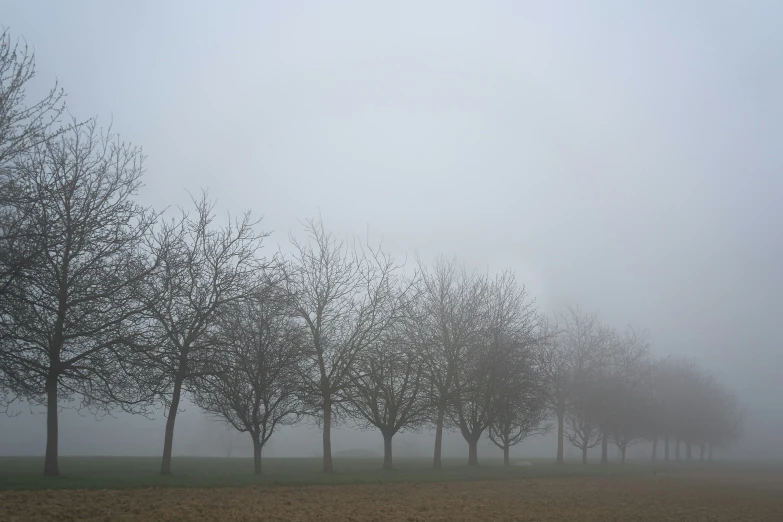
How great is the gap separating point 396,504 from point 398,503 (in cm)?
34

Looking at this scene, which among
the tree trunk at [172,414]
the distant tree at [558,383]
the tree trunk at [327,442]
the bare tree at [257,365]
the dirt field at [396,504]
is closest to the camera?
the dirt field at [396,504]

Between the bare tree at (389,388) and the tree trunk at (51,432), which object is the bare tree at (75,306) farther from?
the bare tree at (389,388)

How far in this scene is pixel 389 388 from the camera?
34156 millimetres

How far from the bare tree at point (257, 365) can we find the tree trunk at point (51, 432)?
5.76 m

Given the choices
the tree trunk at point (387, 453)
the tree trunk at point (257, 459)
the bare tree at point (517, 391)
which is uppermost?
the bare tree at point (517, 391)

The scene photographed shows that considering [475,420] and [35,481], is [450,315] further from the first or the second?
[35,481]

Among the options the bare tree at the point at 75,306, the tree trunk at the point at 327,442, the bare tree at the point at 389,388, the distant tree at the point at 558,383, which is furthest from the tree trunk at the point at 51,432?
the distant tree at the point at 558,383

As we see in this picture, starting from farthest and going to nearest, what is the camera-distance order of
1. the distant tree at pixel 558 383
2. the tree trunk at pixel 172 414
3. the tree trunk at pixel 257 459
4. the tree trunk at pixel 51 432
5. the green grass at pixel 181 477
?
1. the distant tree at pixel 558 383
2. the tree trunk at pixel 257 459
3. the tree trunk at pixel 172 414
4. the tree trunk at pixel 51 432
5. the green grass at pixel 181 477

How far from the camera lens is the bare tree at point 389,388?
32812 millimetres

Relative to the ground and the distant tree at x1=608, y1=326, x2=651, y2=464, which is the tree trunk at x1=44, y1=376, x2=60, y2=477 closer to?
the ground

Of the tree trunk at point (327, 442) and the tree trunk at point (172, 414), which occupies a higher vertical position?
the tree trunk at point (172, 414)

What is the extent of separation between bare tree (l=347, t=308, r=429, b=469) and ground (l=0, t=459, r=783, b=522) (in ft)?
16.5

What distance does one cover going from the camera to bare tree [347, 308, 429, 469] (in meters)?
32.8

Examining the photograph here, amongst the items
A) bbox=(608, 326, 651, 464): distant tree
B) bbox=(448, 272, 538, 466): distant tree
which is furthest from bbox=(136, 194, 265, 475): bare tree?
bbox=(608, 326, 651, 464): distant tree
